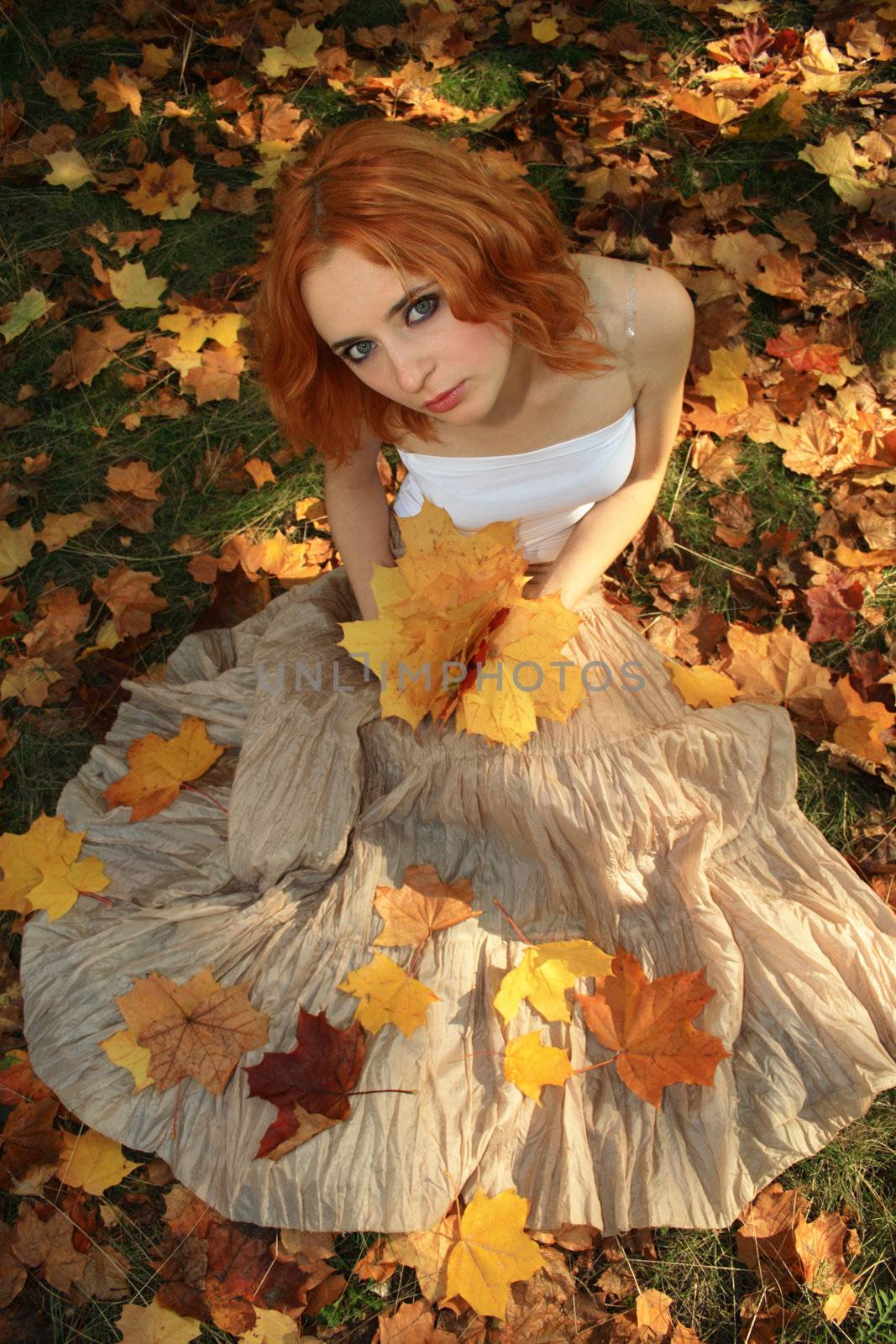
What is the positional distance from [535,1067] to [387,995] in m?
0.30

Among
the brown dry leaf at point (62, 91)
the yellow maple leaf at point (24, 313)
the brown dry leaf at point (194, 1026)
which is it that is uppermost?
the brown dry leaf at point (62, 91)

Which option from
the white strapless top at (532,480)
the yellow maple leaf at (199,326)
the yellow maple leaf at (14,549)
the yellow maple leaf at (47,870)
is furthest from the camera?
the yellow maple leaf at (199,326)

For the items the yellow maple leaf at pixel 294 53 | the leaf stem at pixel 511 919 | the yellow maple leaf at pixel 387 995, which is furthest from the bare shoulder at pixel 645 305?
the yellow maple leaf at pixel 294 53

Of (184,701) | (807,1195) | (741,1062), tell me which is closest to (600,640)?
(741,1062)

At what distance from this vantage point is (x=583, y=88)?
10.6ft

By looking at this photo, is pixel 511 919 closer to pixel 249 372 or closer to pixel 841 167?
pixel 249 372

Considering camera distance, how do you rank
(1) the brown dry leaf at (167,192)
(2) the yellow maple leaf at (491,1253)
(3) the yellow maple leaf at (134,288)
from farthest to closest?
(1) the brown dry leaf at (167,192), (3) the yellow maple leaf at (134,288), (2) the yellow maple leaf at (491,1253)

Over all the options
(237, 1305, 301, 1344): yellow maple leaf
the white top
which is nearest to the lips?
the white top

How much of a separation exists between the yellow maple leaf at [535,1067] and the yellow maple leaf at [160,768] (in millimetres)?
971

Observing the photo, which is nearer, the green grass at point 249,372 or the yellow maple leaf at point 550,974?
the yellow maple leaf at point 550,974

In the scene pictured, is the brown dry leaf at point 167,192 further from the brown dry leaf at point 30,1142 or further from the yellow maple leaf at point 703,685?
the brown dry leaf at point 30,1142

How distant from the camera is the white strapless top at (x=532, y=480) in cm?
186

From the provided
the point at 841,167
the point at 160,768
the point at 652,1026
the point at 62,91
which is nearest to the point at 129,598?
the point at 160,768

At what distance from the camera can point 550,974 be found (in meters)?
1.79
